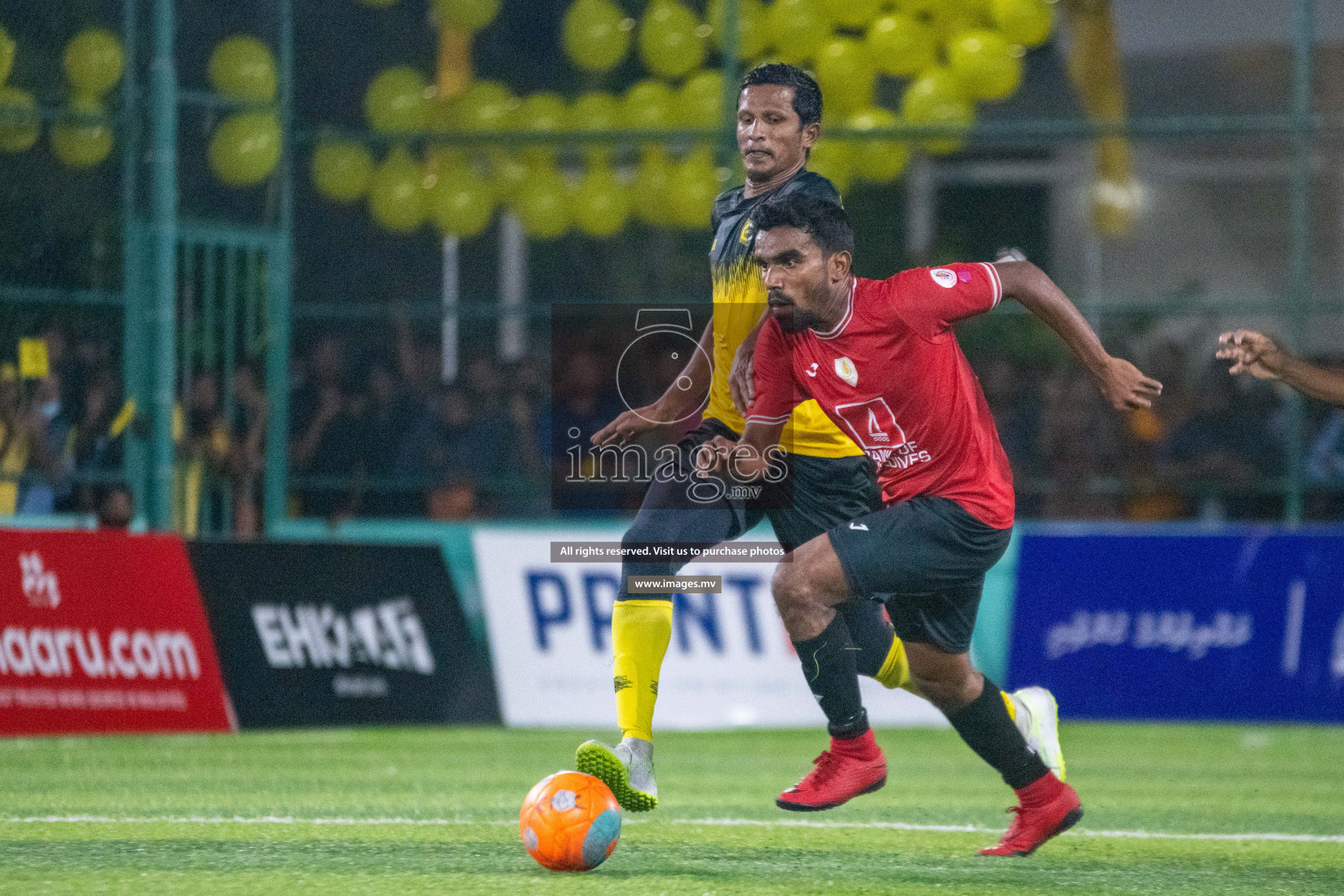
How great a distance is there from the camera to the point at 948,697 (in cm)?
599

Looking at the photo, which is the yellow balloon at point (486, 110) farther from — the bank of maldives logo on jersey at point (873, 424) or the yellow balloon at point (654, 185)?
the bank of maldives logo on jersey at point (873, 424)

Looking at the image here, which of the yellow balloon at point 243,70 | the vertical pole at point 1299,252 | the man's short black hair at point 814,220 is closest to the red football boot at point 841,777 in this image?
the man's short black hair at point 814,220

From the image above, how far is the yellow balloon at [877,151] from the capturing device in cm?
1295

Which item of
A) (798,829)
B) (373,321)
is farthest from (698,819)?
(373,321)

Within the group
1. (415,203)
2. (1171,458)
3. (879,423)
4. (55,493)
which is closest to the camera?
(879,423)

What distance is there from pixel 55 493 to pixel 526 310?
3.32m

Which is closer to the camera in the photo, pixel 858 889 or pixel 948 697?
pixel 858 889

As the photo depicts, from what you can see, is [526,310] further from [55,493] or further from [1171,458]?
[1171,458]

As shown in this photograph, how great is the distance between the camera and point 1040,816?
19.8 feet

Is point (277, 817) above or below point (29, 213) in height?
below

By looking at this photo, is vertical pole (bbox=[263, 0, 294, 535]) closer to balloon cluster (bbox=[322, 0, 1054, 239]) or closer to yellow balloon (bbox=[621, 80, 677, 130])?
balloon cluster (bbox=[322, 0, 1054, 239])

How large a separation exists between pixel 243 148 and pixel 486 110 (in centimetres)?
161

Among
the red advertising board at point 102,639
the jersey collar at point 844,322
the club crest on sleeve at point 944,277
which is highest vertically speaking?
the club crest on sleeve at point 944,277

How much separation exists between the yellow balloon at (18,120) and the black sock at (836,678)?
6.89 metres
